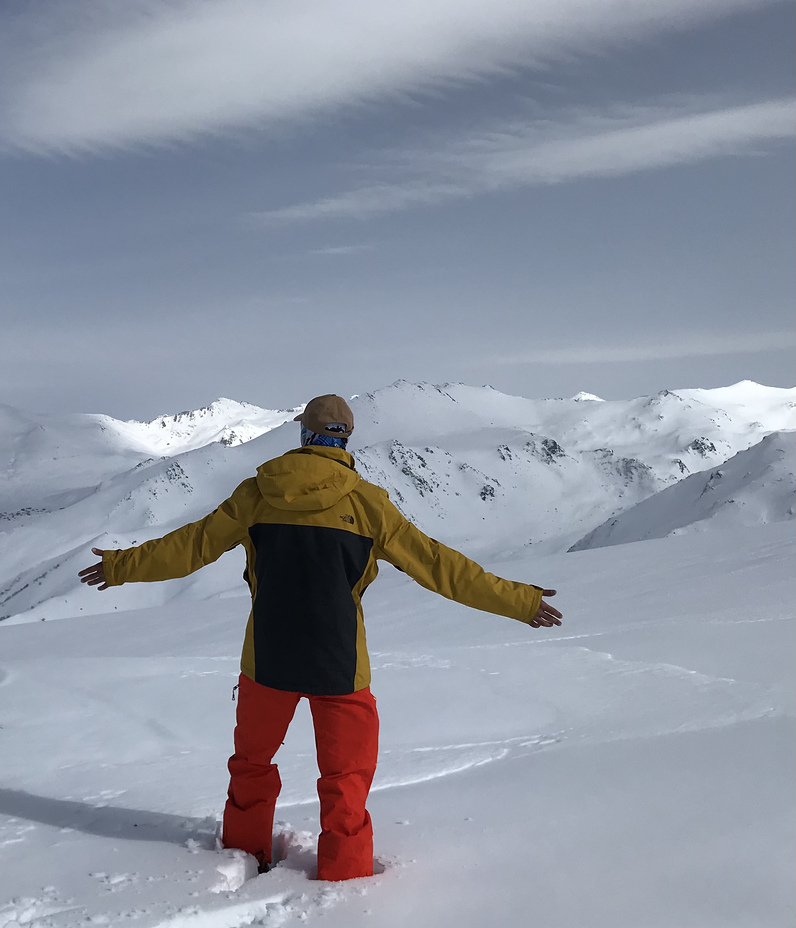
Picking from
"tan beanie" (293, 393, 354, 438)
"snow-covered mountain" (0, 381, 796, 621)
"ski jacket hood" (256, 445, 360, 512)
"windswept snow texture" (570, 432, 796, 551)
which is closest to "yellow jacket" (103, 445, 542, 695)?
"ski jacket hood" (256, 445, 360, 512)

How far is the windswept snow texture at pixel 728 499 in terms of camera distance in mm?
37312

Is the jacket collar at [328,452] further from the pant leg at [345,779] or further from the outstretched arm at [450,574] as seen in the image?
the pant leg at [345,779]

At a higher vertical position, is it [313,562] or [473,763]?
[313,562]

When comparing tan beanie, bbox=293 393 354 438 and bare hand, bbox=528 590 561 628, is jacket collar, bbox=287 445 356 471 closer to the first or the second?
tan beanie, bbox=293 393 354 438

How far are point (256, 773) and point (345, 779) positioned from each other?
371 mm

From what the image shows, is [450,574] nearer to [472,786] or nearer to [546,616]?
[546,616]

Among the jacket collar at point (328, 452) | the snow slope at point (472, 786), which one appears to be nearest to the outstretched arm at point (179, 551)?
the jacket collar at point (328, 452)

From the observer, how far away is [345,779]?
299 cm

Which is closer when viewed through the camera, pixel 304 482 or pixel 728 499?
pixel 304 482

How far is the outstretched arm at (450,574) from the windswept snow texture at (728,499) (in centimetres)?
2663

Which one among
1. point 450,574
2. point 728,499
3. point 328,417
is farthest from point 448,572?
point 728,499

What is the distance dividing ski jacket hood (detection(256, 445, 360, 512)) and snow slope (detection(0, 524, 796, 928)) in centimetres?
132

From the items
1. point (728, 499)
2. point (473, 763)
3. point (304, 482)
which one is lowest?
point (728, 499)

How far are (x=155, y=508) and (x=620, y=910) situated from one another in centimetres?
9619
